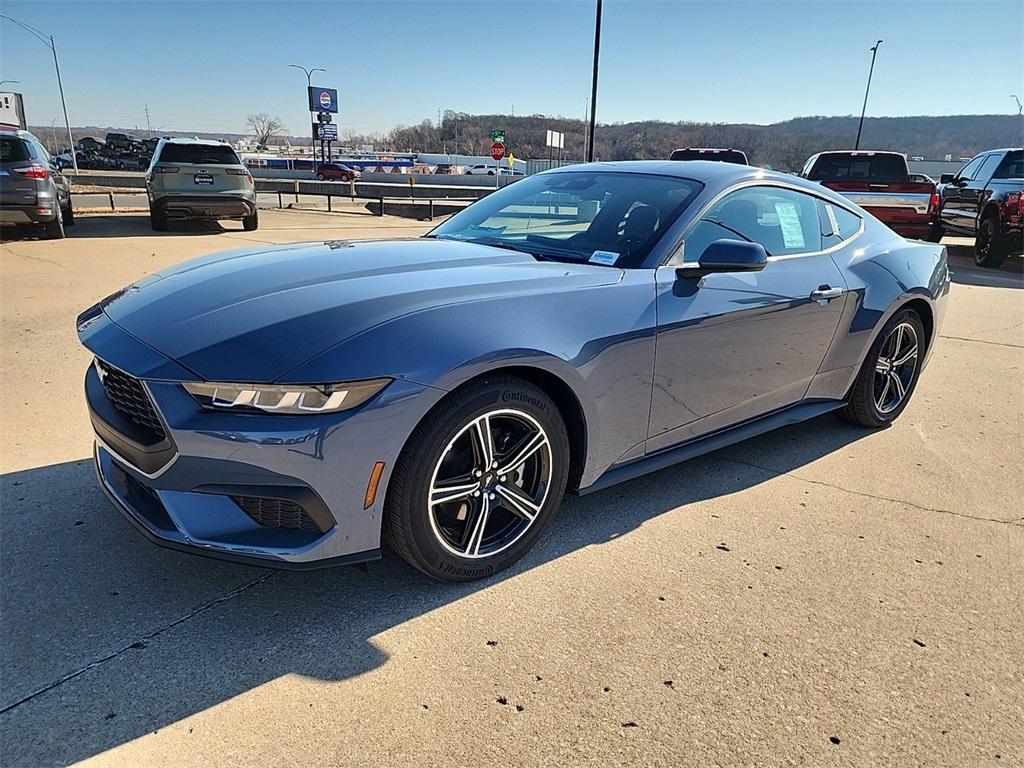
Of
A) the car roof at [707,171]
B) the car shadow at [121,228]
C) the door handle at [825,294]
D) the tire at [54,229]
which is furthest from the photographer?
the car shadow at [121,228]

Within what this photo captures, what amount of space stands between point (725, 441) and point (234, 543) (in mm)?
2253

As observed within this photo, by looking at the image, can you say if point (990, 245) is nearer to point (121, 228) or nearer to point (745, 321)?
point (745, 321)

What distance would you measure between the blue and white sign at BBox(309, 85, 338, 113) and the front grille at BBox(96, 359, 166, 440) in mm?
80344

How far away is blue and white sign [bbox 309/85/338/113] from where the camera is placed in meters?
76.2

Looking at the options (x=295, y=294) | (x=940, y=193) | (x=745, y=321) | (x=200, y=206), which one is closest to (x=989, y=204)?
(x=940, y=193)

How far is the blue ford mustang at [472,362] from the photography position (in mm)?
2139

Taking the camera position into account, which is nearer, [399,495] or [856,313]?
[399,495]

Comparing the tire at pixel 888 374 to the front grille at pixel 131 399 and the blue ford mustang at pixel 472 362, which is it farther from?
the front grille at pixel 131 399

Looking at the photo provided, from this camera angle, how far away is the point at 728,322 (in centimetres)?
318

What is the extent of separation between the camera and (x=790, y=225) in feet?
12.2

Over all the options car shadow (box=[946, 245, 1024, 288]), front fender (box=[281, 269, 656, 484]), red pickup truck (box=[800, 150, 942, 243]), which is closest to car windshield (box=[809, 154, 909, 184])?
red pickup truck (box=[800, 150, 942, 243])

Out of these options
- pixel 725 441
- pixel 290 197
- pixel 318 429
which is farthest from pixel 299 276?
pixel 290 197

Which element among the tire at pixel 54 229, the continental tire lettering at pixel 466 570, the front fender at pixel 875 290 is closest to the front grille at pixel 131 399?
the continental tire lettering at pixel 466 570

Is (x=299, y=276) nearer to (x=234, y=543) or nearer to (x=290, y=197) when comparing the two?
(x=234, y=543)
